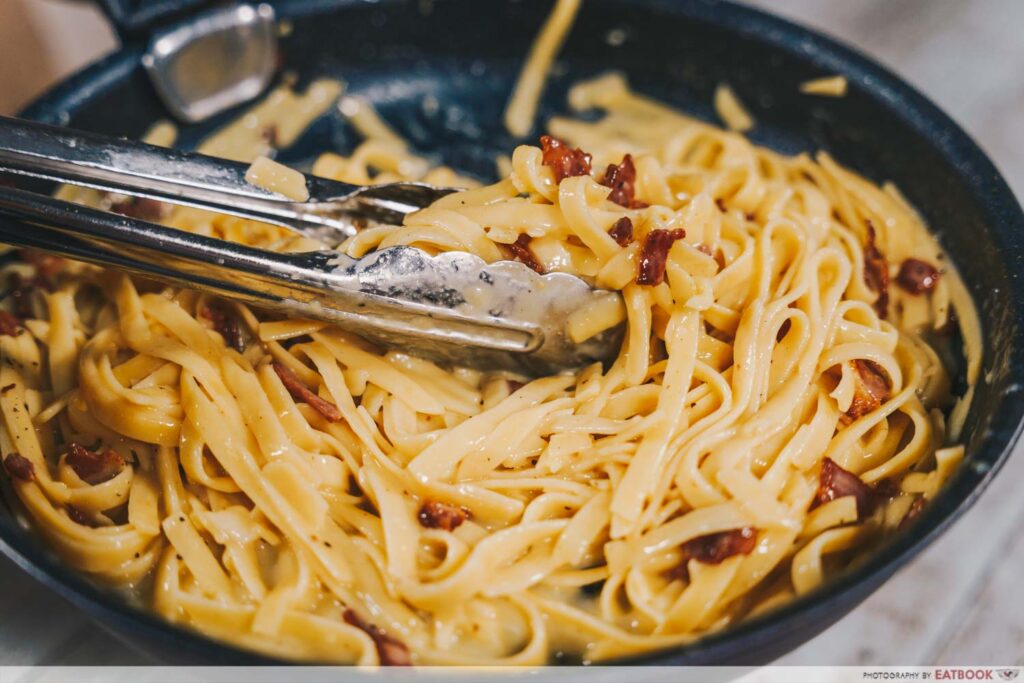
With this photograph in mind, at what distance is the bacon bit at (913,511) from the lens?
2037 millimetres

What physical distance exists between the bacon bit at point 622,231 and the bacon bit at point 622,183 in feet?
0.76

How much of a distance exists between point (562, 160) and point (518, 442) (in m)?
0.73

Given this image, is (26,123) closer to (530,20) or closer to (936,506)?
(530,20)

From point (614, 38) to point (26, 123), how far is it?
2045 mm

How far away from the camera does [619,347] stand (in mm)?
2465

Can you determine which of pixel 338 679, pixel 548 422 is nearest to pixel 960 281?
pixel 548 422

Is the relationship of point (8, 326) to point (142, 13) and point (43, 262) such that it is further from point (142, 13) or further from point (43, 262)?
point (142, 13)

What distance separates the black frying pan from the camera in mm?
2564

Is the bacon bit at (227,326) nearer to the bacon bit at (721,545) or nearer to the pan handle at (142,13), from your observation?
the pan handle at (142,13)

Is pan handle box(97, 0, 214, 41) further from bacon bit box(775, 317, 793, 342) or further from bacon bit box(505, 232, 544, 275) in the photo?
bacon bit box(775, 317, 793, 342)

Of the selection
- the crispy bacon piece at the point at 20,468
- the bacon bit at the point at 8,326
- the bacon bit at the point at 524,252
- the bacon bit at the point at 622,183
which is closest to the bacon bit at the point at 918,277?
the bacon bit at the point at 622,183

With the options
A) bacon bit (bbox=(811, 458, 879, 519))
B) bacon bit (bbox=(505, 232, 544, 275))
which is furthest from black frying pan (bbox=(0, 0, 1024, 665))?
bacon bit (bbox=(505, 232, 544, 275))

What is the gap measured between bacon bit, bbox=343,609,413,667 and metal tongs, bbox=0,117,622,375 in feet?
2.24

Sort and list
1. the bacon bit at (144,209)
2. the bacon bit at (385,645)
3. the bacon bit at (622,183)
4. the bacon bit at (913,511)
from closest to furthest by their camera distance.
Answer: the bacon bit at (385,645), the bacon bit at (913,511), the bacon bit at (622,183), the bacon bit at (144,209)
